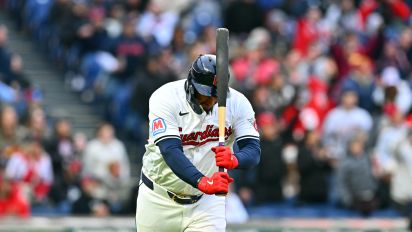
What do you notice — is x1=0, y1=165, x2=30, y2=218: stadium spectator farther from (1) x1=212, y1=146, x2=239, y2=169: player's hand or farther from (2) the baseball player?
(1) x1=212, y1=146, x2=239, y2=169: player's hand

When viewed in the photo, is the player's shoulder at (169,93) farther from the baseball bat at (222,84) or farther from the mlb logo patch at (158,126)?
the baseball bat at (222,84)

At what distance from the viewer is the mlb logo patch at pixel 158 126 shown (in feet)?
26.2

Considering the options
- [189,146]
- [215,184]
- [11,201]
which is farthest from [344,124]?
[215,184]

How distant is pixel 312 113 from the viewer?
640 inches

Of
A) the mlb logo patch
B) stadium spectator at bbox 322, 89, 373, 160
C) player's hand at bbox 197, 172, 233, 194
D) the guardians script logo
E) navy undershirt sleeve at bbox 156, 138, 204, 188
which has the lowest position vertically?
stadium spectator at bbox 322, 89, 373, 160

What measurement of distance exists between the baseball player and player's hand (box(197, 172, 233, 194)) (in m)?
0.28

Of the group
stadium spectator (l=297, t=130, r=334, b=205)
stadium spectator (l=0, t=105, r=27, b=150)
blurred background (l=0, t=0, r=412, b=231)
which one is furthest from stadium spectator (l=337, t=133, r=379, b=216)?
stadium spectator (l=0, t=105, r=27, b=150)

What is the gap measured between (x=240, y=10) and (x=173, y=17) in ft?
3.79

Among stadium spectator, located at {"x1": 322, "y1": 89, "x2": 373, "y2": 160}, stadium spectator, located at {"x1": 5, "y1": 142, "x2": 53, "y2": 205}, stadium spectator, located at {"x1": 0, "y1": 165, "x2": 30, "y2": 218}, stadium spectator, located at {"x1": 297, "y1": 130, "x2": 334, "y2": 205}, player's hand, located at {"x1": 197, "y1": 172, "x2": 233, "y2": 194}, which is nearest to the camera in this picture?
player's hand, located at {"x1": 197, "y1": 172, "x2": 233, "y2": 194}

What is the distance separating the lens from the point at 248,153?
8094 millimetres

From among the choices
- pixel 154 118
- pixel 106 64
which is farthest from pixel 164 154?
pixel 106 64

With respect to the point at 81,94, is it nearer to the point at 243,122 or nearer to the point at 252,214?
the point at 252,214

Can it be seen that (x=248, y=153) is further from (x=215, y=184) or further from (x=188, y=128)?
(x=215, y=184)

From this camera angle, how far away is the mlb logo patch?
8000 millimetres
